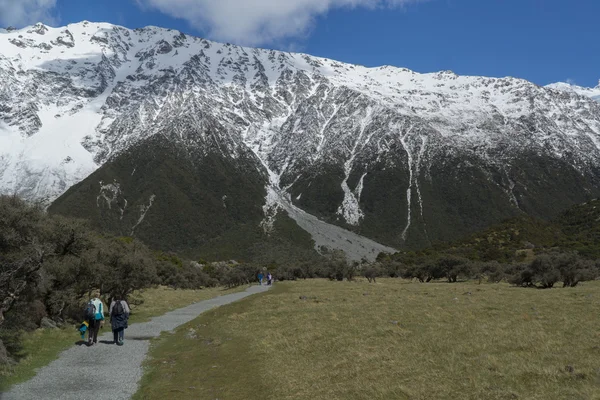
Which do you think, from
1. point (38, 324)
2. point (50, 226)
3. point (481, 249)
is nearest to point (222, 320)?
point (38, 324)

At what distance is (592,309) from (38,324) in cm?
3367

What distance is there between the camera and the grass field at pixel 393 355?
46.9 ft

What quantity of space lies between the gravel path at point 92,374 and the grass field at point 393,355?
86 cm

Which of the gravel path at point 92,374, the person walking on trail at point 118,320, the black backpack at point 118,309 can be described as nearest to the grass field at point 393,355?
the gravel path at point 92,374

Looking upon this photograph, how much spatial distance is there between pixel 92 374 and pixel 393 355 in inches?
502

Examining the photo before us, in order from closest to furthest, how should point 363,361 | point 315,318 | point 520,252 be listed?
point 363,361, point 315,318, point 520,252

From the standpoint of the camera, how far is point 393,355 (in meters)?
18.7

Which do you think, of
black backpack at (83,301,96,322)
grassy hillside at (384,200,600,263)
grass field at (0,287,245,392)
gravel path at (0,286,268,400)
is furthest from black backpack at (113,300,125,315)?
grassy hillside at (384,200,600,263)

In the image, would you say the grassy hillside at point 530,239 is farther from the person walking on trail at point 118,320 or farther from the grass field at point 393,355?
the person walking on trail at point 118,320

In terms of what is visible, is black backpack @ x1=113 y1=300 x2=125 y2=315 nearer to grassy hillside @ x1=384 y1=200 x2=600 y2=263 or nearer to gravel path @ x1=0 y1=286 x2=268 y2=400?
gravel path @ x1=0 y1=286 x2=268 y2=400

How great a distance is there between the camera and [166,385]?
60.3 feet

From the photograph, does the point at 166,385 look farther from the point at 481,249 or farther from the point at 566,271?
the point at 481,249

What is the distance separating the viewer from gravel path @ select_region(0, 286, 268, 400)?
1703 centimetres

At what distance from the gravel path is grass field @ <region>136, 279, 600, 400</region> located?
86 centimetres
